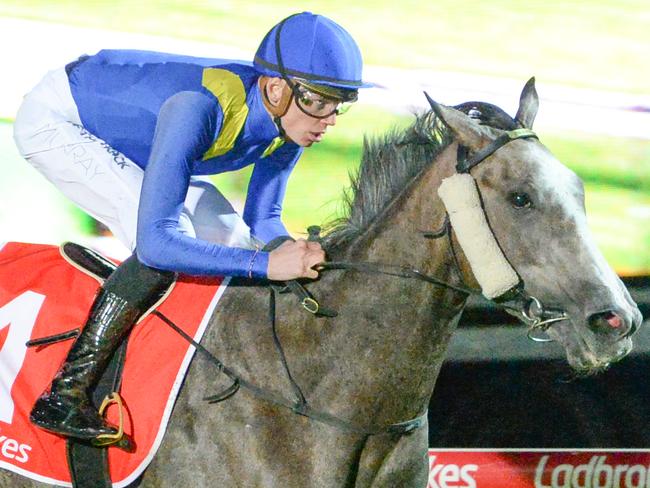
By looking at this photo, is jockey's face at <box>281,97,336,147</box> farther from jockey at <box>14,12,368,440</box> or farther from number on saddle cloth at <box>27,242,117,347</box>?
number on saddle cloth at <box>27,242,117,347</box>

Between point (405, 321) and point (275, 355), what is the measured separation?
1.09 ft

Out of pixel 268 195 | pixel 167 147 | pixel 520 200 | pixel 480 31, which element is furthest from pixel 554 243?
pixel 480 31

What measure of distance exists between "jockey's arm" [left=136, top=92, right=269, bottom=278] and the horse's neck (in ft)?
0.86

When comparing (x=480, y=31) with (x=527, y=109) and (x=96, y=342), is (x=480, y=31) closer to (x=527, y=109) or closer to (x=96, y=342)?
(x=527, y=109)

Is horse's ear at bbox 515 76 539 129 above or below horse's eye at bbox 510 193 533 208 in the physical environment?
above

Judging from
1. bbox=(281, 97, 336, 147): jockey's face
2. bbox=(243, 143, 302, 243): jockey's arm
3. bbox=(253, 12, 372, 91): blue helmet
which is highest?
bbox=(253, 12, 372, 91): blue helmet

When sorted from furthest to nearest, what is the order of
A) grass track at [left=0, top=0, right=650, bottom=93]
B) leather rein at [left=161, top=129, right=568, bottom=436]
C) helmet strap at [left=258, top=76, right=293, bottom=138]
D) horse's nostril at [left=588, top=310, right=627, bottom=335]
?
grass track at [left=0, top=0, right=650, bottom=93]
helmet strap at [left=258, top=76, right=293, bottom=138]
leather rein at [left=161, top=129, right=568, bottom=436]
horse's nostril at [left=588, top=310, right=627, bottom=335]

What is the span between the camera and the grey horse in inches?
97.8

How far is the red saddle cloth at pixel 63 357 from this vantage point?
100 inches

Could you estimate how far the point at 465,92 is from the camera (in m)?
4.44

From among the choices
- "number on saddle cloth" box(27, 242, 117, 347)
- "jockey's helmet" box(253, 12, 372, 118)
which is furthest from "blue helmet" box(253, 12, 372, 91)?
"number on saddle cloth" box(27, 242, 117, 347)

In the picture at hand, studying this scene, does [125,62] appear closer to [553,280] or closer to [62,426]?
[62,426]

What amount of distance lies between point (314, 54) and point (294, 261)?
0.51 m

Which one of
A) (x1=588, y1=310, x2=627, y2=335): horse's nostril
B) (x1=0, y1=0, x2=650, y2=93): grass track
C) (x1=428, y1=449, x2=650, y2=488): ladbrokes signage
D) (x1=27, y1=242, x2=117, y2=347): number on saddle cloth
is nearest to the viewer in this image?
(x1=588, y1=310, x2=627, y2=335): horse's nostril
